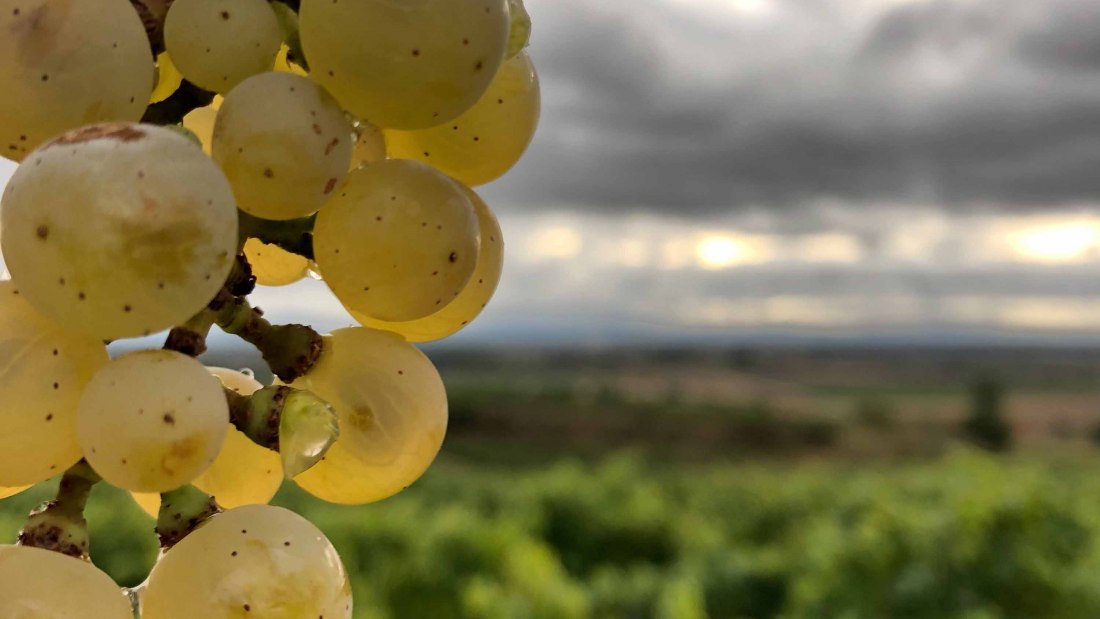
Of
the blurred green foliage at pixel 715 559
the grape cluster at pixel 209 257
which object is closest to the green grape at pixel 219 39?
the grape cluster at pixel 209 257

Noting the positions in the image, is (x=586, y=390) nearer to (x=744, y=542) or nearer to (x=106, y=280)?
(x=744, y=542)

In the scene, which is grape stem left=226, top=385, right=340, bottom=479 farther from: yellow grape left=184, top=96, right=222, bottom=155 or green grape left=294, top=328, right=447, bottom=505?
yellow grape left=184, top=96, right=222, bottom=155

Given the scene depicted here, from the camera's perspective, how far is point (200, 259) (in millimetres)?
349

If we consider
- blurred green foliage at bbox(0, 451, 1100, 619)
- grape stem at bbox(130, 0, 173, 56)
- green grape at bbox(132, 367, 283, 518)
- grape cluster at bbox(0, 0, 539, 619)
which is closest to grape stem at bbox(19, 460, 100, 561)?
grape cluster at bbox(0, 0, 539, 619)

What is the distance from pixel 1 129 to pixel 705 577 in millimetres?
4221

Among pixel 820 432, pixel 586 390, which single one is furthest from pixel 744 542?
pixel 586 390

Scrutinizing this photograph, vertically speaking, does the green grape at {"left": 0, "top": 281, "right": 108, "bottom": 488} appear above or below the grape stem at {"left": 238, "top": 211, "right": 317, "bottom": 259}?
below

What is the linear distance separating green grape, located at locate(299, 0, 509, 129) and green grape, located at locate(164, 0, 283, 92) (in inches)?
1.1

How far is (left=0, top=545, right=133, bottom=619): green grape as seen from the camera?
38cm

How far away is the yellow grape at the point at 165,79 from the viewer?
459 millimetres

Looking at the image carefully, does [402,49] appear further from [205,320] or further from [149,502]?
[149,502]

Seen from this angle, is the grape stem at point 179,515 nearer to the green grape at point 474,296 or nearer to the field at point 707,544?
the green grape at point 474,296

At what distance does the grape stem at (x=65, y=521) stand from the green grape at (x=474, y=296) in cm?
17

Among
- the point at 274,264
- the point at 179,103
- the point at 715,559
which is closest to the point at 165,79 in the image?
the point at 179,103
